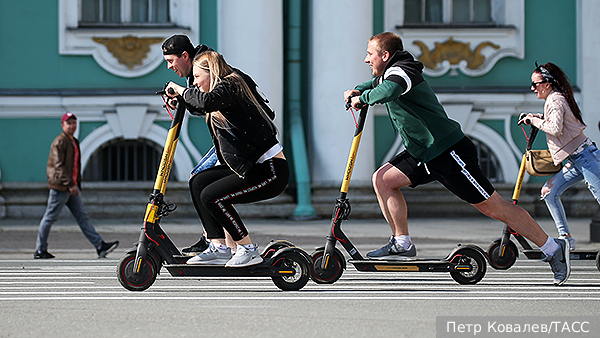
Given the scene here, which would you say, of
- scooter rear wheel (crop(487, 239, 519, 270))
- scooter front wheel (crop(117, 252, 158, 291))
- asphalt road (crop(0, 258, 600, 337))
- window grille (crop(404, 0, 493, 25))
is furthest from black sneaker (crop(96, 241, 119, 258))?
window grille (crop(404, 0, 493, 25))

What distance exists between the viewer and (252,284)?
6.46 metres

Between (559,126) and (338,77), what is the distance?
25.4 ft

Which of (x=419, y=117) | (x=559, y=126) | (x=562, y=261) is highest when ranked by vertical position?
(x=419, y=117)

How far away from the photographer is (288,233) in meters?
11.8

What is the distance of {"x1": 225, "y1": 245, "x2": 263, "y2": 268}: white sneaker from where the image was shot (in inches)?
225

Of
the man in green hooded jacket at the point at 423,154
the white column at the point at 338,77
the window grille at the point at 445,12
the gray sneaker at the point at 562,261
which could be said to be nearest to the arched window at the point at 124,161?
the white column at the point at 338,77

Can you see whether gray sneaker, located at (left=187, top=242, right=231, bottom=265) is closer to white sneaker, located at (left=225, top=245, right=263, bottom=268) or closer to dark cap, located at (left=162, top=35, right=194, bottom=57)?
white sneaker, located at (left=225, top=245, right=263, bottom=268)

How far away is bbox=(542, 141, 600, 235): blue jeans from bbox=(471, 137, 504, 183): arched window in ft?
25.4

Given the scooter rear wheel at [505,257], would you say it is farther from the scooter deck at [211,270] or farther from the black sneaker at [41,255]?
the black sneaker at [41,255]

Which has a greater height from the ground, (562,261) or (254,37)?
(254,37)

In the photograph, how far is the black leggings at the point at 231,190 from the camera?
5805mm

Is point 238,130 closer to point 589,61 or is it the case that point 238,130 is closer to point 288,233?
point 288,233

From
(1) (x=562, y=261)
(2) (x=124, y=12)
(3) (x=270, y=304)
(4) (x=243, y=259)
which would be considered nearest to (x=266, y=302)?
(3) (x=270, y=304)

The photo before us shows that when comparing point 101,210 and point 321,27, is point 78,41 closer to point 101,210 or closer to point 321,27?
point 101,210
